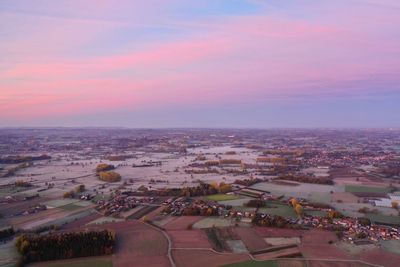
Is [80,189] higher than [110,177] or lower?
lower

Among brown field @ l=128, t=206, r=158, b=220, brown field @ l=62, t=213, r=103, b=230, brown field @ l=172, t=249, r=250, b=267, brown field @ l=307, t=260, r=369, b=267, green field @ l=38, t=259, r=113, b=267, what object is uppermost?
brown field @ l=128, t=206, r=158, b=220

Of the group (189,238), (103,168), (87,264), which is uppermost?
(103,168)

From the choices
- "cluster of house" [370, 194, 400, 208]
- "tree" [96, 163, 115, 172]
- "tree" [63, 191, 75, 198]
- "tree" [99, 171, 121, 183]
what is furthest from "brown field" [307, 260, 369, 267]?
"tree" [96, 163, 115, 172]

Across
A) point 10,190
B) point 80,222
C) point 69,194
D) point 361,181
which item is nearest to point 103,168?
point 10,190

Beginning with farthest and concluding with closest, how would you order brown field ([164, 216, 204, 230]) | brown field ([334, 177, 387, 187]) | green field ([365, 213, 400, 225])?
brown field ([334, 177, 387, 187]) < green field ([365, 213, 400, 225]) < brown field ([164, 216, 204, 230])

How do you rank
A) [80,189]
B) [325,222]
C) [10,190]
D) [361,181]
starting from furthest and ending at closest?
1. [361,181]
2. [10,190]
3. [80,189]
4. [325,222]

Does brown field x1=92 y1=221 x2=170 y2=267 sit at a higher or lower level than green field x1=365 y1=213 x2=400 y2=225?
lower

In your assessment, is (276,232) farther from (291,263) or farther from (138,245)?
(138,245)

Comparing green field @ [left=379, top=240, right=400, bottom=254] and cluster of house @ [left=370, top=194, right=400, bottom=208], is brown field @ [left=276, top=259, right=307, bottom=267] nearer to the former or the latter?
green field @ [left=379, top=240, right=400, bottom=254]
